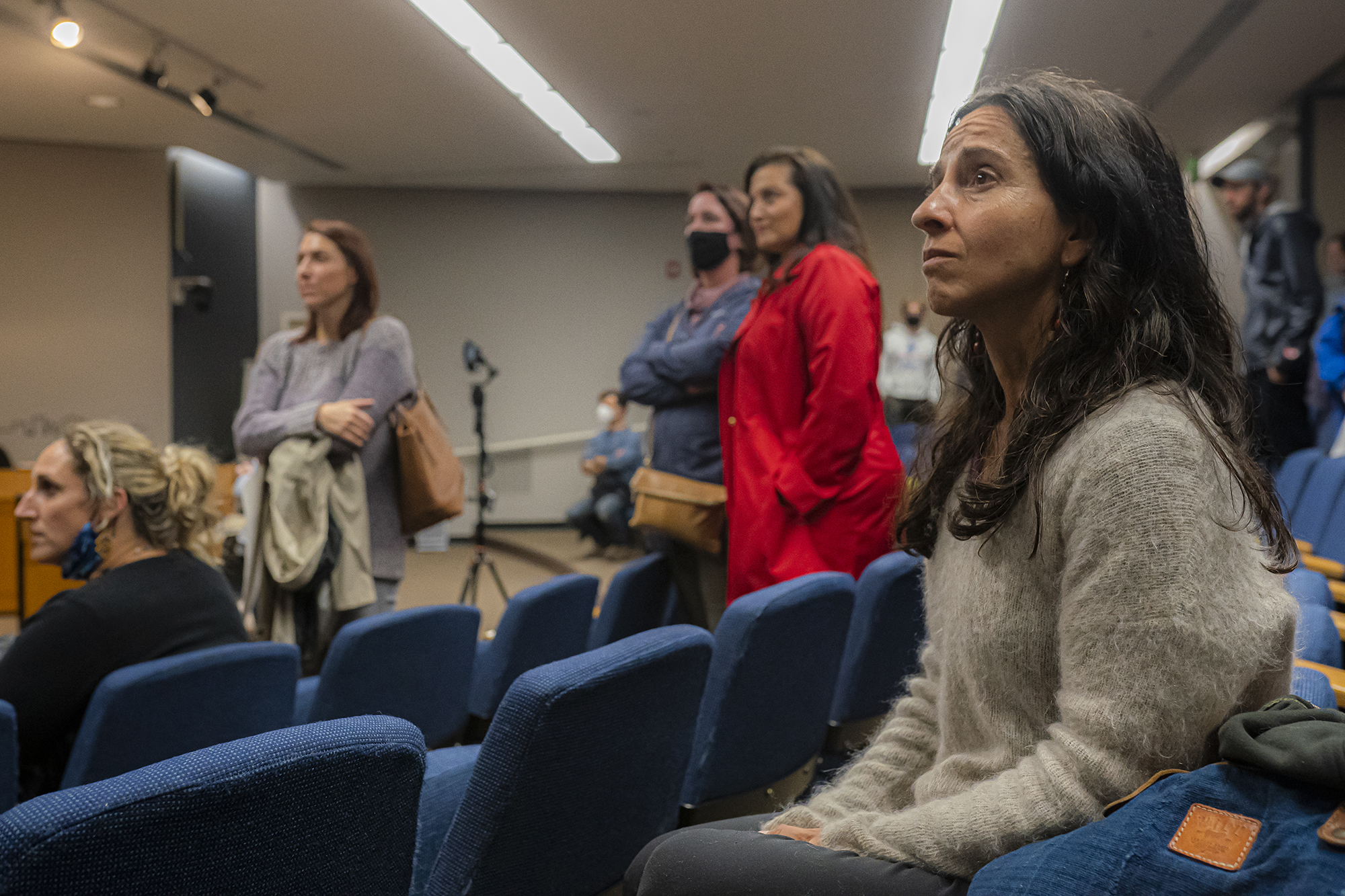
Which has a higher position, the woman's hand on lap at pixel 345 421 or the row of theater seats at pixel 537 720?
the woman's hand on lap at pixel 345 421

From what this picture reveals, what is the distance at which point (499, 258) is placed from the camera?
9.27 m

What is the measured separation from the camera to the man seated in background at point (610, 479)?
7711 mm

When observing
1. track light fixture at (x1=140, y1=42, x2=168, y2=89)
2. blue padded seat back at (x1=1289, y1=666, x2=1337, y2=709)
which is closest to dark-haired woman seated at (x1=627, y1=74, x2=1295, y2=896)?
blue padded seat back at (x1=1289, y1=666, x2=1337, y2=709)

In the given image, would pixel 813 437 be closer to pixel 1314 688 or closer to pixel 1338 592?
pixel 1314 688

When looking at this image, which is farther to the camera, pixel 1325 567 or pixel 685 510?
pixel 1325 567

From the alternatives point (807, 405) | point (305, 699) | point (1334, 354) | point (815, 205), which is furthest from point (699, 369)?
point (1334, 354)

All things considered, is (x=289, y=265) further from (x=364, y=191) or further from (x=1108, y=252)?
(x=1108, y=252)

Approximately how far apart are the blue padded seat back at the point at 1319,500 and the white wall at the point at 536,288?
5.99 m

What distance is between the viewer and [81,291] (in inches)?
294

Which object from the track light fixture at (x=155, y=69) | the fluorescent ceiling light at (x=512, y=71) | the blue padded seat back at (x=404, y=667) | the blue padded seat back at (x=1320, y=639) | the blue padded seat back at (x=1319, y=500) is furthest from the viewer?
the track light fixture at (x=155, y=69)

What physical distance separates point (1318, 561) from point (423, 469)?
248cm

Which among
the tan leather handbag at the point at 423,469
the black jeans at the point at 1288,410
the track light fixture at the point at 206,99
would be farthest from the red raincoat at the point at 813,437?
the track light fixture at the point at 206,99

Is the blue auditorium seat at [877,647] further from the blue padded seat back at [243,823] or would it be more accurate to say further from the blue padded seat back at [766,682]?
the blue padded seat back at [243,823]

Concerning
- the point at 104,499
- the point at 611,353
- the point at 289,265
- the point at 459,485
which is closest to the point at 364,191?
the point at 289,265
